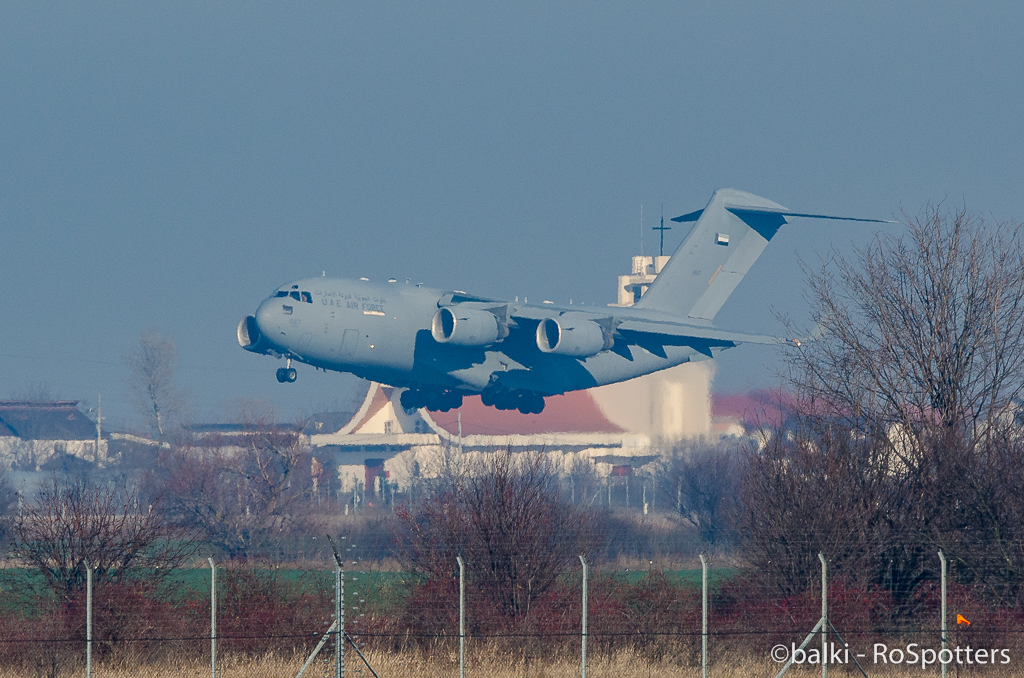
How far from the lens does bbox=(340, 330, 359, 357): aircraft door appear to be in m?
28.3

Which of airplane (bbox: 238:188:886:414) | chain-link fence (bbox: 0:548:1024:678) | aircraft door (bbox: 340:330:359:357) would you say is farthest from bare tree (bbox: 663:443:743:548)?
chain-link fence (bbox: 0:548:1024:678)

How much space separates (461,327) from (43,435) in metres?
29.2

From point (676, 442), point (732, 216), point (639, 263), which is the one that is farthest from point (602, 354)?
point (639, 263)

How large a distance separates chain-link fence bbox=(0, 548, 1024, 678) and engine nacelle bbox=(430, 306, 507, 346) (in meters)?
12.5

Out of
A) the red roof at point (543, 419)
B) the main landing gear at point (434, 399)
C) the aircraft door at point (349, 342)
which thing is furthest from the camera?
the red roof at point (543, 419)

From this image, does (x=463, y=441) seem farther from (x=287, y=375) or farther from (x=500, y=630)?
(x=500, y=630)

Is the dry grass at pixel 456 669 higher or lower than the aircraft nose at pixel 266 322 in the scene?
lower

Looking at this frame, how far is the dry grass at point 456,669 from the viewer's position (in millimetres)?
14414

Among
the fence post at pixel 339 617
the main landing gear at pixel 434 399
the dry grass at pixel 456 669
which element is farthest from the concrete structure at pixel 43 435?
the fence post at pixel 339 617

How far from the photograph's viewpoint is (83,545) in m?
16.3

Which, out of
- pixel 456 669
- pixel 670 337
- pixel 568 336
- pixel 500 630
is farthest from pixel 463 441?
pixel 456 669

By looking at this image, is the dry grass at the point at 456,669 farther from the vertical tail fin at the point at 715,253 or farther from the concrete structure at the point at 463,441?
the vertical tail fin at the point at 715,253

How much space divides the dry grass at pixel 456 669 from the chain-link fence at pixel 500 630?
24 millimetres

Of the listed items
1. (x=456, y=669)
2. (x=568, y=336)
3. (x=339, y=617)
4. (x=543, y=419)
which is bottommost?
(x=456, y=669)
